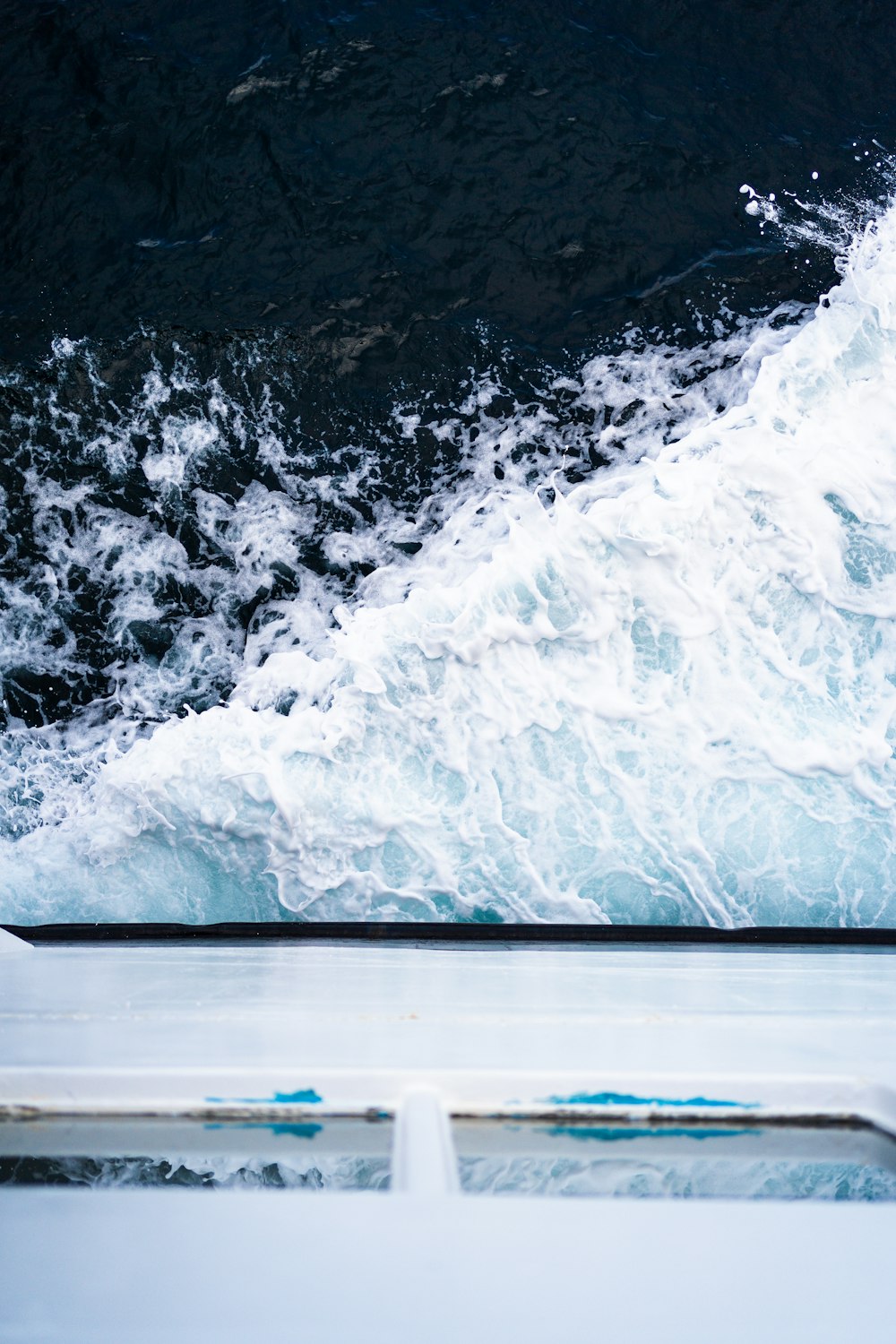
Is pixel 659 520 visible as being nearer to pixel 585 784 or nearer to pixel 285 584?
pixel 585 784

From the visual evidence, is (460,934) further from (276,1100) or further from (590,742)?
(276,1100)

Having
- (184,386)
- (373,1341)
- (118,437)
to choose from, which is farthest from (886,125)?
(373,1341)

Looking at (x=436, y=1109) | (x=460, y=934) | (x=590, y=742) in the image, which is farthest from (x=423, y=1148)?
(x=590, y=742)

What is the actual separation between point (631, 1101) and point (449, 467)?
100 inches

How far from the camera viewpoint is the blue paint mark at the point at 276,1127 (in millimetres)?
1040

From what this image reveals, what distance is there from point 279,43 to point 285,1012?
13.4ft

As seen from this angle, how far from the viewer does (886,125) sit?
12.2 ft

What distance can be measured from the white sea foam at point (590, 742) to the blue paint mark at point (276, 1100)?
5.51ft

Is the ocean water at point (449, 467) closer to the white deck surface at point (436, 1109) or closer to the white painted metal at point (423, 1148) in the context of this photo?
the white deck surface at point (436, 1109)

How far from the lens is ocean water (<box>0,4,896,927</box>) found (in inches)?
108

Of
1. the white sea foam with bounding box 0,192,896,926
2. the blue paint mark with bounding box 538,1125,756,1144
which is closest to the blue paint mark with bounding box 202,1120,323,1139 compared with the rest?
the blue paint mark with bounding box 538,1125,756,1144

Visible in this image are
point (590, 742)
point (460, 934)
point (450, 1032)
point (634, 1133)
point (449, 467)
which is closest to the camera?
point (634, 1133)

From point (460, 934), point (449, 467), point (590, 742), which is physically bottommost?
point (460, 934)

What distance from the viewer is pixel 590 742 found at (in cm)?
276
